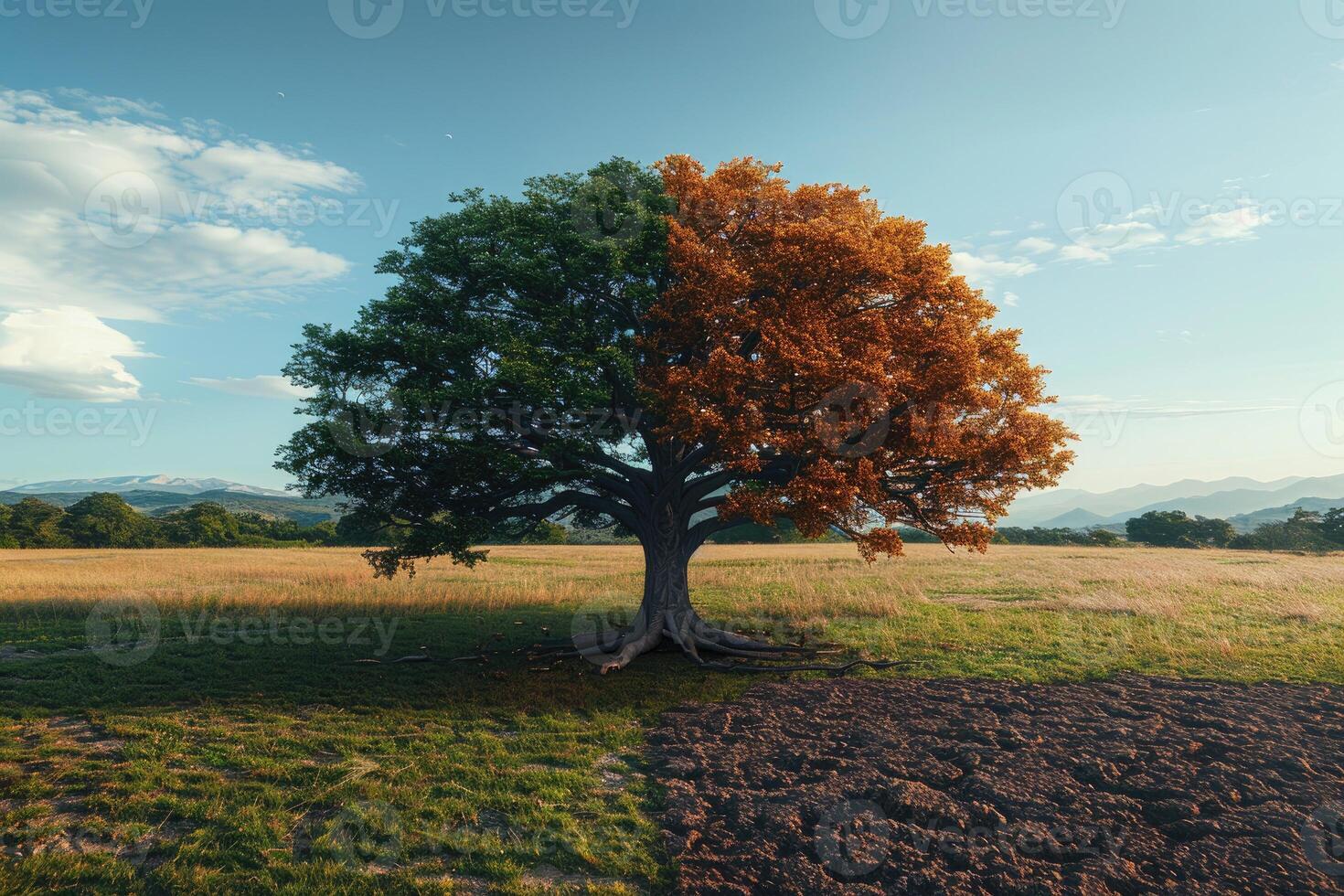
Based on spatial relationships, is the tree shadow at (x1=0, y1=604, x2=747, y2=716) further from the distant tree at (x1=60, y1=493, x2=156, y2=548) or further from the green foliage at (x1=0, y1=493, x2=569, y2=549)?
the distant tree at (x1=60, y1=493, x2=156, y2=548)

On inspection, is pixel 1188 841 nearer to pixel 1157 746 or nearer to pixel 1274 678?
pixel 1157 746

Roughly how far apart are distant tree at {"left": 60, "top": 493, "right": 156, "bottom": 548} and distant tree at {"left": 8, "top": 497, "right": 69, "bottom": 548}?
1.11m

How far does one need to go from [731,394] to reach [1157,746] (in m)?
10.1

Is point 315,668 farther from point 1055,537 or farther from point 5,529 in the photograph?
point 1055,537

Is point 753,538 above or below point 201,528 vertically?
below

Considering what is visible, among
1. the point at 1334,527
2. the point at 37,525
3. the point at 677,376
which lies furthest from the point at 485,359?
the point at 1334,527

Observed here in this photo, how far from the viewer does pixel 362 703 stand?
14258 mm

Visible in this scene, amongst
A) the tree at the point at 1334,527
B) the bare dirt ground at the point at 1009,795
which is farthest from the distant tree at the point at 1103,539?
the bare dirt ground at the point at 1009,795

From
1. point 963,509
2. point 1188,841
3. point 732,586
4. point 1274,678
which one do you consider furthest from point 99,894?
point 732,586

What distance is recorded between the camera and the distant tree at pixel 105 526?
289 feet

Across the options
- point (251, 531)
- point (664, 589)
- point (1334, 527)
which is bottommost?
point (1334, 527)

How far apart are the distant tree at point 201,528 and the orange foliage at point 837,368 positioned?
96.2m

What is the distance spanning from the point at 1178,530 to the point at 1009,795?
116m

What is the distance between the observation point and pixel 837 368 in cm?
1490
